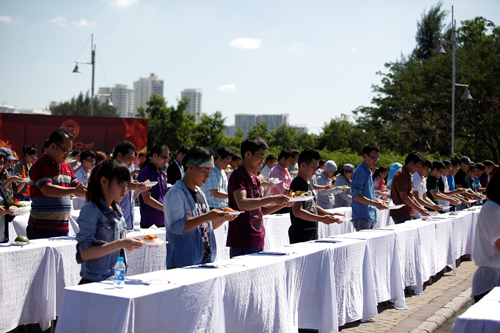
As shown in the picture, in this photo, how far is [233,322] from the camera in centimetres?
431

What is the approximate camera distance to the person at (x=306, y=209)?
6.05 m

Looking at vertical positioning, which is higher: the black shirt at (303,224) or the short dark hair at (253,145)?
the short dark hair at (253,145)

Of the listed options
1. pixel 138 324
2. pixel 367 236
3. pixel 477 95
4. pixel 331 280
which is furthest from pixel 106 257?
pixel 477 95

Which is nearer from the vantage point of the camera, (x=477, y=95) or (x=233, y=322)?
(x=233, y=322)

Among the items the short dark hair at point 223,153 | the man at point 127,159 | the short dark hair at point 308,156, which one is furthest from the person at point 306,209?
the short dark hair at point 223,153

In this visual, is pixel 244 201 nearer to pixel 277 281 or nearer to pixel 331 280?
pixel 277 281

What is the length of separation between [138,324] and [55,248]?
2292 mm

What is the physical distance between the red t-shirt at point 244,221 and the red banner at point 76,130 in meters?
17.4

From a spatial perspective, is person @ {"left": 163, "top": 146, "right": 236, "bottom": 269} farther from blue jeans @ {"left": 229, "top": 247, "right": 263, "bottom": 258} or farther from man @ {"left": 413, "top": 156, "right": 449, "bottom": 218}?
man @ {"left": 413, "top": 156, "right": 449, "bottom": 218}

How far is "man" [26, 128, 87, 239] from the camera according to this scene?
18.3 ft

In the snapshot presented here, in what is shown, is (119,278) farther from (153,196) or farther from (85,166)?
(85,166)

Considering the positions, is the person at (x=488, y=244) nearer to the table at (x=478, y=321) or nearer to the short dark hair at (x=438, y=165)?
the table at (x=478, y=321)

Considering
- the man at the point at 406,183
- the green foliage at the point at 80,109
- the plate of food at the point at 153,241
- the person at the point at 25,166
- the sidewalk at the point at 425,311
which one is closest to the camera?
the plate of food at the point at 153,241

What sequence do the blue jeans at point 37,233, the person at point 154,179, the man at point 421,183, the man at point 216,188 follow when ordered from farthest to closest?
the man at point 421,183 → the man at point 216,188 → the person at point 154,179 → the blue jeans at point 37,233
